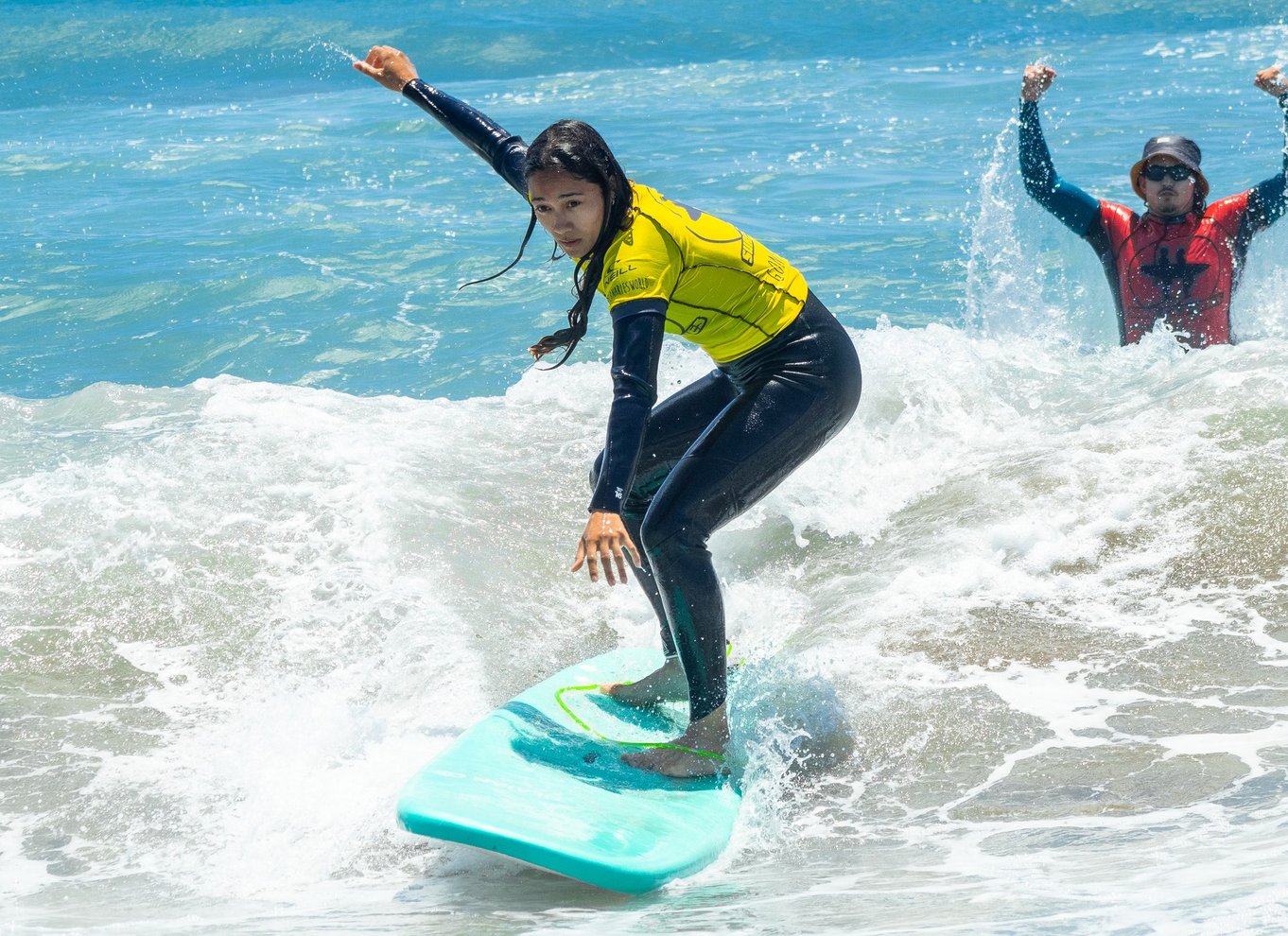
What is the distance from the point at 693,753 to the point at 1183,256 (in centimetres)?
469

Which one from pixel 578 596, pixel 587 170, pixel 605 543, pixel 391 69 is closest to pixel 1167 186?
pixel 578 596

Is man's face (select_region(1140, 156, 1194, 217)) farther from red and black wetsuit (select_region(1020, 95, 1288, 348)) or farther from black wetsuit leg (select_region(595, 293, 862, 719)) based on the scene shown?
black wetsuit leg (select_region(595, 293, 862, 719))

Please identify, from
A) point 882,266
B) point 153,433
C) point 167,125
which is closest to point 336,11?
point 167,125

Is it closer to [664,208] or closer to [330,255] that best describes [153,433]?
[664,208]

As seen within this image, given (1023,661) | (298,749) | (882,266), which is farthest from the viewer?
(882,266)

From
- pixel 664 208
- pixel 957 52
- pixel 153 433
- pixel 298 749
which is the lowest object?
pixel 298 749

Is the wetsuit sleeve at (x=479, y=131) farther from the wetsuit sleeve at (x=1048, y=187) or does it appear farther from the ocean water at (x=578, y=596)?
the wetsuit sleeve at (x=1048, y=187)

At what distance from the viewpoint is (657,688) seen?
4.45 meters

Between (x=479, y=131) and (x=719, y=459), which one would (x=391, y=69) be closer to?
(x=479, y=131)

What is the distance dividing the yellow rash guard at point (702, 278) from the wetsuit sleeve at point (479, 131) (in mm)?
712

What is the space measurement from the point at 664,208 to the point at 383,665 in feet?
7.02

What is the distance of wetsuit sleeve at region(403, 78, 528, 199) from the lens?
4.41 meters

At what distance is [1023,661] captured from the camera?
4.70m

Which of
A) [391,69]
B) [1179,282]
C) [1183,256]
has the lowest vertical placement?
[1179,282]
